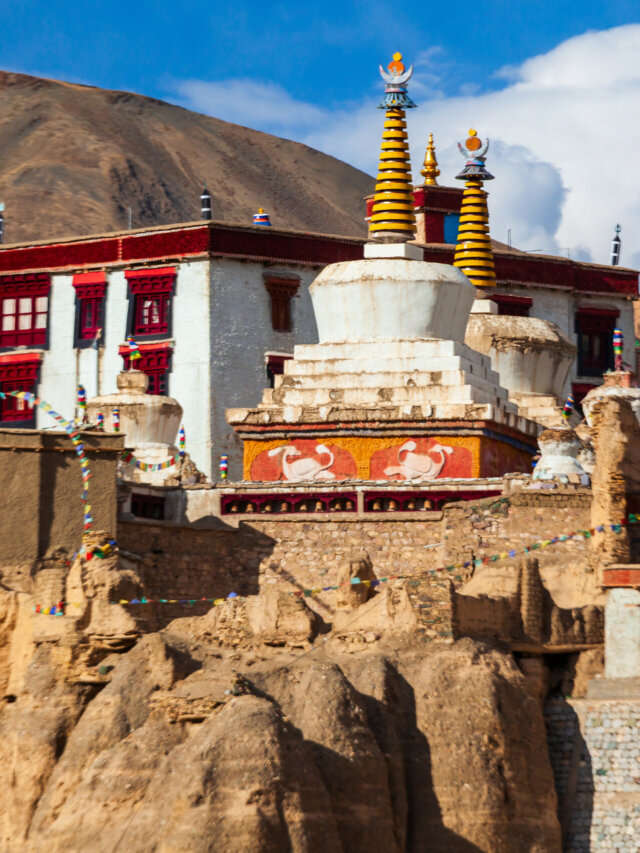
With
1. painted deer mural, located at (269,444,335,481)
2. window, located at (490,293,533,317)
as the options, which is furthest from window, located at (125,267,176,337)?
painted deer mural, located at (269,444,335,481)

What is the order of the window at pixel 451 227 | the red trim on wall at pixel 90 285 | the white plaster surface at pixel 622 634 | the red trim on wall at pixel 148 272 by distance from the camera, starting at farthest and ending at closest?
the window at pixel 451 227 < the red trim on wall at pixel 90 285 < the red trim on wall at pixel 148 272 < the white plaster surface at pixel 622 634

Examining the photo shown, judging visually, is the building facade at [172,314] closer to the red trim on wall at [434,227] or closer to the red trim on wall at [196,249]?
the red trim on wall at [196,249]

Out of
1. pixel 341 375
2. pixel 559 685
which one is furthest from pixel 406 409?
pixel 559 685

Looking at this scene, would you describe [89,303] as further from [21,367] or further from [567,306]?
[567,306]

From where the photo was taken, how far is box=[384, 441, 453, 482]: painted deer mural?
146 ft

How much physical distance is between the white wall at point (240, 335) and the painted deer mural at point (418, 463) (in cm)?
886

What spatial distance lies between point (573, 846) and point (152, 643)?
6.93m

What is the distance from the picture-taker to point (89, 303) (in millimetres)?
55625

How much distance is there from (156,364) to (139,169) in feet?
237

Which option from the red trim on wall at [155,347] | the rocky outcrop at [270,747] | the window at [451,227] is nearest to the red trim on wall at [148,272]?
the red trim on wall at [155,347]

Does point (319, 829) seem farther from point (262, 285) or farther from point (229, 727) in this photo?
point (262, 285)

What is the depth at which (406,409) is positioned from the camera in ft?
147

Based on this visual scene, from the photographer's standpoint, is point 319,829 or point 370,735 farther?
point 370,735

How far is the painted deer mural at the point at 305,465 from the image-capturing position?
45.2m
